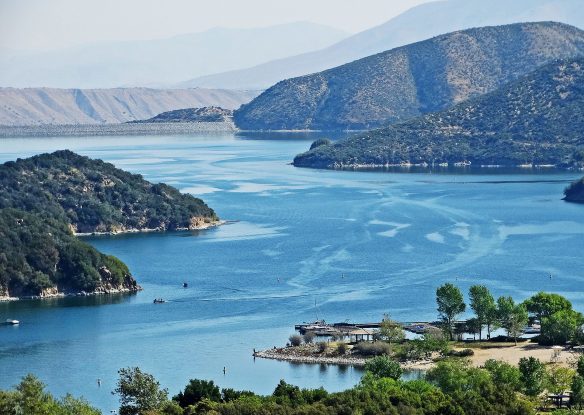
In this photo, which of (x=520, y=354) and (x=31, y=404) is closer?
(x=31, y=404)

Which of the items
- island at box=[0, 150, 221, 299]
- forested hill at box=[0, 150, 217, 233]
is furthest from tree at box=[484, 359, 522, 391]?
forested hill at box=[0, 150, 217, 233]

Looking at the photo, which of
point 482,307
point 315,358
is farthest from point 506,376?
point 482,307

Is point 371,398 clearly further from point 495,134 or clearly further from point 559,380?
point 495,134

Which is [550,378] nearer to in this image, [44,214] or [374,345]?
[374,345]

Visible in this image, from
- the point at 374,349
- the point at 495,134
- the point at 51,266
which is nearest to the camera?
the point at 374,349

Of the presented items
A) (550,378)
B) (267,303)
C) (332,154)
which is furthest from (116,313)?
(332,154)

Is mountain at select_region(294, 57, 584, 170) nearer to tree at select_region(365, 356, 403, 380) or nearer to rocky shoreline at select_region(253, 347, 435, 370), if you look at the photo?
rocky shoreline at select_region(253, 347, 435, 370)
